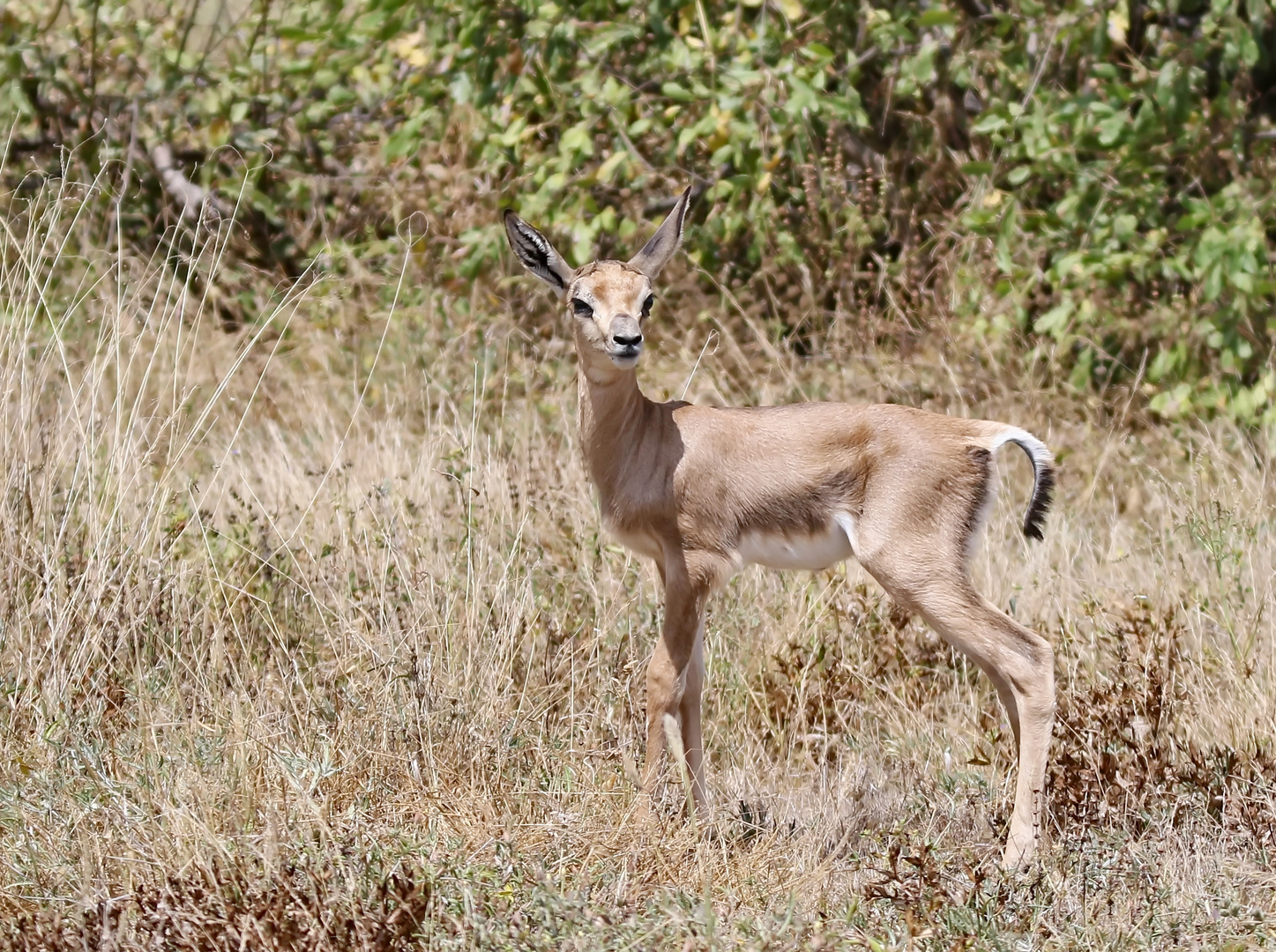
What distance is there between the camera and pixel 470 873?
13.8ft

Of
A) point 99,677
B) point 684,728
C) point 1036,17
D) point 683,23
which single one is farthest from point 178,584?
point 1036,17

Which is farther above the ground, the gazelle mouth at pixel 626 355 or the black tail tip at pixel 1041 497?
the gazelle mouth at pixel 626 355

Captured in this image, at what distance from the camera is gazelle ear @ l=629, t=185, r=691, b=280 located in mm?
5722

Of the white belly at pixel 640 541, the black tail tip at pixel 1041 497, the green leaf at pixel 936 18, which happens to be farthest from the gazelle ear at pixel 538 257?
the green leaf at pixel 936 18

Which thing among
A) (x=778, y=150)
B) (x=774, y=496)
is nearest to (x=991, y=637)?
(x=774, y=496)

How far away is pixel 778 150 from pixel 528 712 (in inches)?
170

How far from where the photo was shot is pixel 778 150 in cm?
874

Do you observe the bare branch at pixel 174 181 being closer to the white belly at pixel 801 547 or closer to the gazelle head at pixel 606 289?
the gazelle head at pixel 606 289

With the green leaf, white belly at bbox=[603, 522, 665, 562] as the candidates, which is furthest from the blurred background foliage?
white belly at bbox=[603, 522, 665, 562]

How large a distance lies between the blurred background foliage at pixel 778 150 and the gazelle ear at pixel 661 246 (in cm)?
207

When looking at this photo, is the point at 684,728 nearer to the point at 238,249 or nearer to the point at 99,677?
the point at 99,677

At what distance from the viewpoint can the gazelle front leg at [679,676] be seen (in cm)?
531

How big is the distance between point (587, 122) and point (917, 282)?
2.07 metres

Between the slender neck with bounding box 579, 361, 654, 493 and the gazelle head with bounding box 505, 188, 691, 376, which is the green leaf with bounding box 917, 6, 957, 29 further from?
the slender neck with bounding box 579, 361, 654, 493
